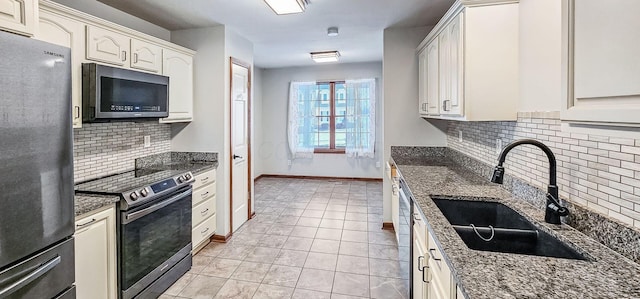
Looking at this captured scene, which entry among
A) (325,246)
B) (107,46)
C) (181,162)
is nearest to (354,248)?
(325,246)

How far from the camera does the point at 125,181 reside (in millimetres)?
2459

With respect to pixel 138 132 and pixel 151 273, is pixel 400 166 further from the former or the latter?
pixel 138 132

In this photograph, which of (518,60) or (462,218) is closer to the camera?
(462,218)

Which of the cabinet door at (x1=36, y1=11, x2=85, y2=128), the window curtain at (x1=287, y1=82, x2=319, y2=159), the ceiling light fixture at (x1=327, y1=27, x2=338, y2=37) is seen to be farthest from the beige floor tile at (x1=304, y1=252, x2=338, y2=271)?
the window curtain at (x1=287, y1=82, x2=319, y2=159)

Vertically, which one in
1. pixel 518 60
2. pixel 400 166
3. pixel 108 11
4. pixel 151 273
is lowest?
pixel 151 273

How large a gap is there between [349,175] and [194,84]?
404 centimetres

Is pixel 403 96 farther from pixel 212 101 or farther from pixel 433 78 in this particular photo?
pixel 212 101

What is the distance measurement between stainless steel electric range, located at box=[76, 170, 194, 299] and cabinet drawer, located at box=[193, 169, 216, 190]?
21 cm

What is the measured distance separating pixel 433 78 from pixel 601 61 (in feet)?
6.99

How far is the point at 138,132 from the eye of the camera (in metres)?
Answer: 3.12

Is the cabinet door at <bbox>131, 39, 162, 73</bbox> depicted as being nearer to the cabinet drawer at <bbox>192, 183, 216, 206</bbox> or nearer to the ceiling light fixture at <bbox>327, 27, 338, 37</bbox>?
the cabinet drawer at <bbox>192, 183, 216, 206</bbox>

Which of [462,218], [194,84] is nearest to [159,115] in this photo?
[194,84]

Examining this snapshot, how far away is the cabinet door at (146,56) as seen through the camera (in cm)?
261

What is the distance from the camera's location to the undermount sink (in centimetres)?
132
